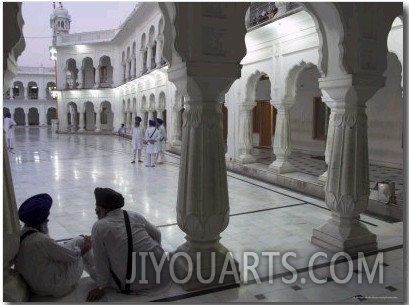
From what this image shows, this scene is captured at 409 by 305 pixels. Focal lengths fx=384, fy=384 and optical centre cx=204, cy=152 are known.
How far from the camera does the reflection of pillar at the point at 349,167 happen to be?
11.2ft

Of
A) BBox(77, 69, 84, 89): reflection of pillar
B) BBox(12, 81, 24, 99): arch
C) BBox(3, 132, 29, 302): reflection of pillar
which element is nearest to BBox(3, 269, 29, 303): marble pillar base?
BBox(3, 132, 29, 302): reflection of pillar

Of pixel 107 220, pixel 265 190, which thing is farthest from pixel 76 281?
pixel 265 190

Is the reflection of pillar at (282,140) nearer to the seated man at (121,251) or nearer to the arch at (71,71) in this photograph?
the seated man at (121,251)

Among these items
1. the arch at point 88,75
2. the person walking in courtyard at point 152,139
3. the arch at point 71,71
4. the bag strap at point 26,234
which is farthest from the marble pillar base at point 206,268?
the arch at point 88,75

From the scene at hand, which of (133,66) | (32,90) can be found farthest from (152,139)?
(32,90)

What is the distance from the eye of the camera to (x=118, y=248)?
254cm

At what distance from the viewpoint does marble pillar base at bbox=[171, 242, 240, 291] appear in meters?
2.81

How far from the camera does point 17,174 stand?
777 centimetres

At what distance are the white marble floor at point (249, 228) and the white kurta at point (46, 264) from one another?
4.9 inches

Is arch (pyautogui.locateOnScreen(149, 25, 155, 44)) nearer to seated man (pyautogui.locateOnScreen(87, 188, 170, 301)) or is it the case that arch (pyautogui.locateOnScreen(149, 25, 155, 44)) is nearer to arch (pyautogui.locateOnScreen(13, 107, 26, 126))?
seated man (pyautogui.locateOnScreen(87, 188, 170, 301))

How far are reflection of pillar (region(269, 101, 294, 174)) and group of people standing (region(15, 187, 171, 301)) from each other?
505 cm

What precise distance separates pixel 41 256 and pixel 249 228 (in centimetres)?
239

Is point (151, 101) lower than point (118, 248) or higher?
higher

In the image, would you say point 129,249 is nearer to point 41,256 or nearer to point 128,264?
point 128,264
